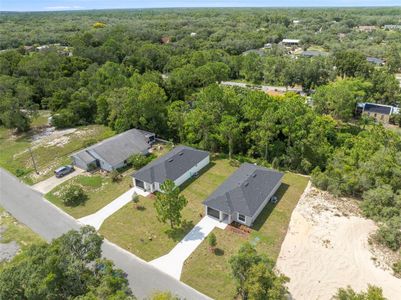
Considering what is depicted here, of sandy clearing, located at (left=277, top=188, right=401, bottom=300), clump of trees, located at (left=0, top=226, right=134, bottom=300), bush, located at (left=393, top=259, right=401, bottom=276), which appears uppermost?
clump of trees, located at (left=0, top=226, right=134, bottom=300)

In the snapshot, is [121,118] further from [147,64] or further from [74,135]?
[147,64]

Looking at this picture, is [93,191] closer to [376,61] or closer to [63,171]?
[63,171]

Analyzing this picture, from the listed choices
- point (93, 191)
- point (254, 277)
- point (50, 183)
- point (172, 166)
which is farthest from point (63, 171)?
point (254, 277)

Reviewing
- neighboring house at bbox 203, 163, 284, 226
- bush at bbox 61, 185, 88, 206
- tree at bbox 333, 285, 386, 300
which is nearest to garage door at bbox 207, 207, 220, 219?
neighboring house at bbox 203, 163, 284, 226

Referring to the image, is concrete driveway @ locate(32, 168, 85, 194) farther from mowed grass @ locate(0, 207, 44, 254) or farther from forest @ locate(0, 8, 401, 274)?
forest @ locate(0, 8, 401, 274)

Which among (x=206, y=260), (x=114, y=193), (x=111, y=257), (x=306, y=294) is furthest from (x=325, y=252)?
(x=114, y=193)
